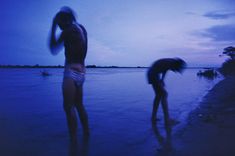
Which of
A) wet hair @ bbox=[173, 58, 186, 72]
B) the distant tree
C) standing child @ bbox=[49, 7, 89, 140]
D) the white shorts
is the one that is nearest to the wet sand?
wet hair @ bbox=[173, 58, 186, 72]

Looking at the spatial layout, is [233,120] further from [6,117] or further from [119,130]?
[6,117]

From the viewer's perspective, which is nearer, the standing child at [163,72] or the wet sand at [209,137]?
the wet sand at [209,137]

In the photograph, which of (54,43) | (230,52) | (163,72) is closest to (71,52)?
(54,43)

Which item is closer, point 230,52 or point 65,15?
point 65,15

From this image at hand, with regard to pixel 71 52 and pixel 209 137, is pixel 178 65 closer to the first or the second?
pixel 209 137

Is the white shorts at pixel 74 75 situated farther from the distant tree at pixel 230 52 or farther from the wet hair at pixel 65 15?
the distant tree at pixel 230 52

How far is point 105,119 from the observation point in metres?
6.39

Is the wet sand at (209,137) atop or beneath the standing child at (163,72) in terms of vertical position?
beneath

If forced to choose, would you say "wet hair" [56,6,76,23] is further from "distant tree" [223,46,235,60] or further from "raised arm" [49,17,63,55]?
"distant tree" [223,46,235,60]

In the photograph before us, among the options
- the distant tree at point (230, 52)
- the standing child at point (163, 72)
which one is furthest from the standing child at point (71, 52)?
the distant tree at point (230, 52)

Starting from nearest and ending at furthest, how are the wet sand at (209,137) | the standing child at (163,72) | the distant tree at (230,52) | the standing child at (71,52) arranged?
the wet sand at (209,137) → the standing child at (71,52) → the standing child at (163,72) → the distant tree at (230,52)

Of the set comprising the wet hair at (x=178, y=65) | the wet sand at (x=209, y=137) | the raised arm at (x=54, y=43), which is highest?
the raised arm at (x=54, y=43)

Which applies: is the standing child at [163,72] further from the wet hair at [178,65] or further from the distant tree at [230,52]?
the distant tree at [230,52]

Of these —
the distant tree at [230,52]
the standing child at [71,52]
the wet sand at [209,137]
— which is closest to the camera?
the wet sand at [209,137]
